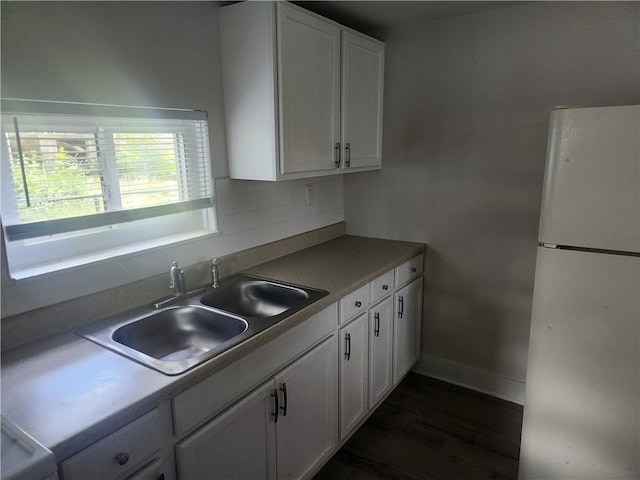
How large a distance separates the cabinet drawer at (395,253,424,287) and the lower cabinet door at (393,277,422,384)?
0.14 ft

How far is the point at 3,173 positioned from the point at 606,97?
2534 millimetres

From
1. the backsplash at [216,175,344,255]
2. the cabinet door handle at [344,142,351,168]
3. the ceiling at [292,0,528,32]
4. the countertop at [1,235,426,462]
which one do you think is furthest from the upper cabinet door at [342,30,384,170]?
the countertop at [1,235,426,462]

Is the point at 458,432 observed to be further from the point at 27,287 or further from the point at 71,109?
the point at 71,109

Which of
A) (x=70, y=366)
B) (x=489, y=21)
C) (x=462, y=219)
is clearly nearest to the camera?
(x=70, y=366)

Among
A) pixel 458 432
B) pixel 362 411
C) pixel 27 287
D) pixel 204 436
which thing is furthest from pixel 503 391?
pixel 27 287

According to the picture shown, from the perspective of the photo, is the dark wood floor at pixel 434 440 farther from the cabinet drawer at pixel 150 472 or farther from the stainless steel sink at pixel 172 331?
the cabinet drawer at pixel 150 472

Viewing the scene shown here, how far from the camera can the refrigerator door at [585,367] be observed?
5.13 ft

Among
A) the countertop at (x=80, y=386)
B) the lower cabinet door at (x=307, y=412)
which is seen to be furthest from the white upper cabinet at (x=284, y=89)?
the lower cabinet door at (x=307, y=412)

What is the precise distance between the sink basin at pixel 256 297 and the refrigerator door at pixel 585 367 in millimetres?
1007

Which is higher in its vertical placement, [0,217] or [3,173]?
[3,173]

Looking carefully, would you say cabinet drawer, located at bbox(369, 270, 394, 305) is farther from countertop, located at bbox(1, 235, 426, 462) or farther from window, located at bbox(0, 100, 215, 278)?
window, located at bbox(0, 100, 215, 278)

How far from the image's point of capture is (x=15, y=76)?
133 centimetres

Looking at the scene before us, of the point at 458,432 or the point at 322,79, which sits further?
the point at 458,432

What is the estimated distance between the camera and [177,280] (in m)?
1.77
